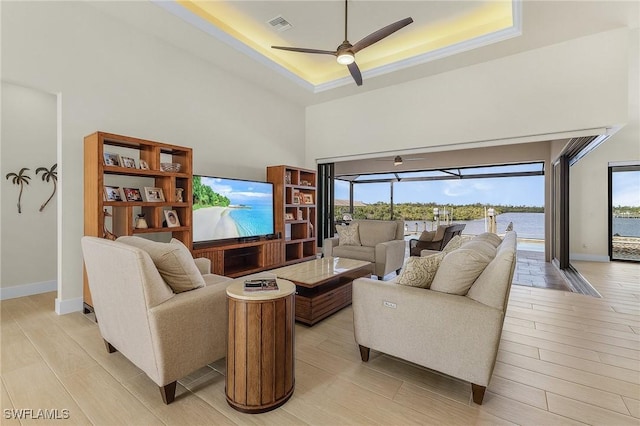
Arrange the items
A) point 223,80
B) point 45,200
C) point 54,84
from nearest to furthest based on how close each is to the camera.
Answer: point 54,84, point 45,200, point 223,80

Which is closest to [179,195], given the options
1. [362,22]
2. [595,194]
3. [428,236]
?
[362,22]

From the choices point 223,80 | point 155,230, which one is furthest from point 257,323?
point 223,80

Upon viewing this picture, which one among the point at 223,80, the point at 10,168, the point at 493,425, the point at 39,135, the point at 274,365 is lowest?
the point at 493,425

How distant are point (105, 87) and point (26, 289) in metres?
2.75

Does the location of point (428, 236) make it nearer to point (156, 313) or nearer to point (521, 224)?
point (156, 313)

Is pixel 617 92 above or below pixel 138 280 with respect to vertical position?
above

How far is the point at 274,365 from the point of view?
1636mm

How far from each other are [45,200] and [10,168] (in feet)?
1.69

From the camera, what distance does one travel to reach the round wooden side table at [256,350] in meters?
1.60

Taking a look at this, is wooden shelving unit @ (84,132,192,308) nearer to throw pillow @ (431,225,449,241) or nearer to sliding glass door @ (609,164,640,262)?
throw pillow @ (431,225,449,241)

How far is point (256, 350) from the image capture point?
160 cm

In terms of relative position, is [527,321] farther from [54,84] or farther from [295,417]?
[54,84]

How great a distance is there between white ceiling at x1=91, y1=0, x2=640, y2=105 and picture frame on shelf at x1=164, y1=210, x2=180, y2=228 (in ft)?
7.28

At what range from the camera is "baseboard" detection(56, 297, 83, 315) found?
10.0ft
